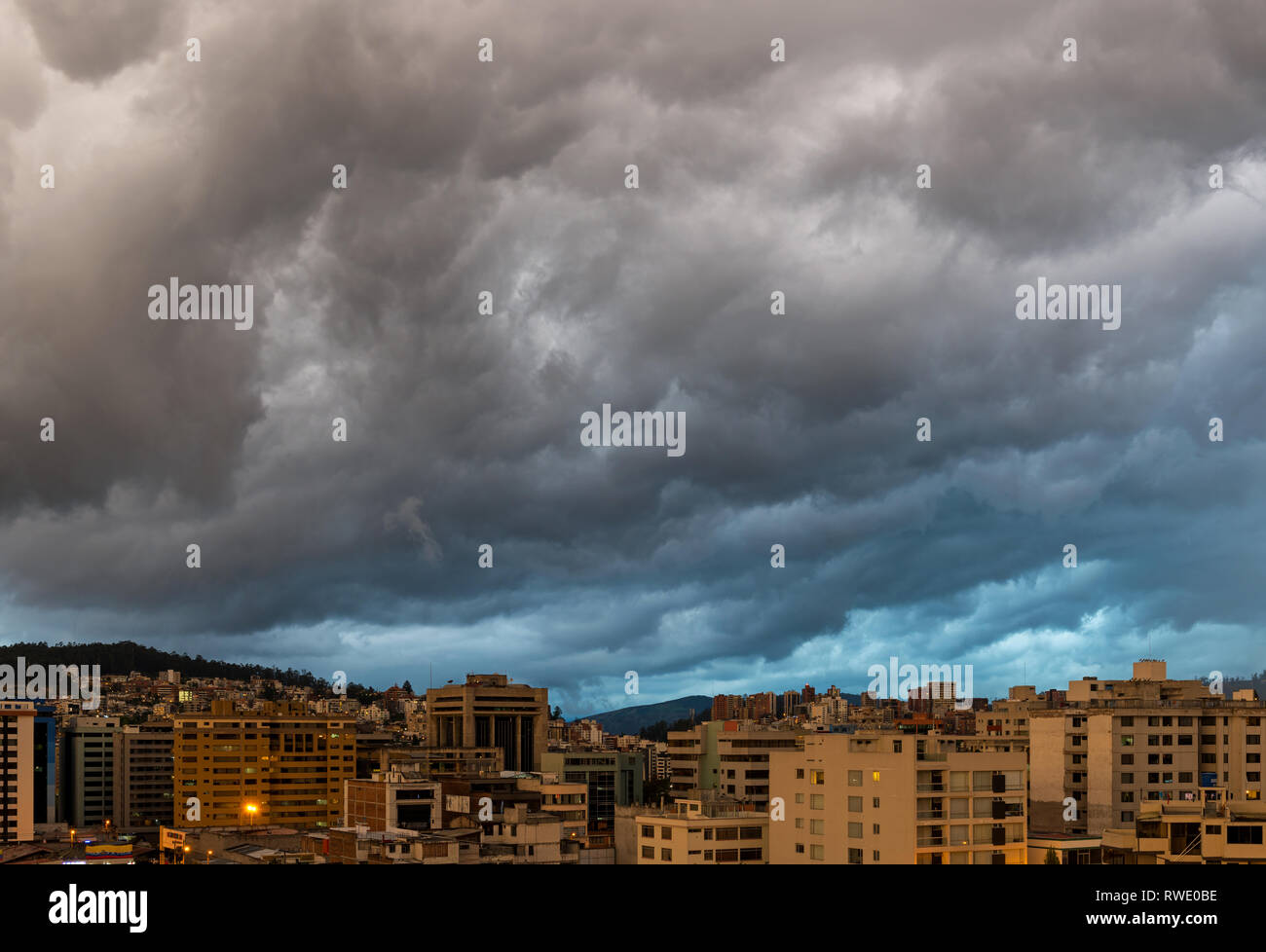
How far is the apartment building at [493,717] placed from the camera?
5837 inches

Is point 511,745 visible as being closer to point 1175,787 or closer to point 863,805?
point 1175,787

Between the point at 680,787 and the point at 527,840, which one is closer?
the point at 527,840

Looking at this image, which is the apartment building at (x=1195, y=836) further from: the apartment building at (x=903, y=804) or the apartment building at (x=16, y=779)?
the apartment building at (x=16, y=779)

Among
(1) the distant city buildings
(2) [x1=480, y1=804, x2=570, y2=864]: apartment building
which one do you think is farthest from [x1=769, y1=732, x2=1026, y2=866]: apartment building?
(2) [x1=480, y1=804, x2=570, y2=864]: apartment building

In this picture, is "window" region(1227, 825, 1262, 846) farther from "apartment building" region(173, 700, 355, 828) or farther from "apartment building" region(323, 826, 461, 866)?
"apartment building" region(173, 700, 355, 828)

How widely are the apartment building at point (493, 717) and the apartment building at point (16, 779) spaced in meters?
46.8

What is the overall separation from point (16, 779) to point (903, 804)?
297 ft

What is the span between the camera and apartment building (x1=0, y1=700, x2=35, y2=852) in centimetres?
10856

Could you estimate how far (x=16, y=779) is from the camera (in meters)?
111

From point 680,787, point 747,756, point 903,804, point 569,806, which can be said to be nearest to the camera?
point 903,804

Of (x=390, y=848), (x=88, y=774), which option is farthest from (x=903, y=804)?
(x=88, y=774)

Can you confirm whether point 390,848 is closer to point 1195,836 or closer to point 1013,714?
point 1195,836

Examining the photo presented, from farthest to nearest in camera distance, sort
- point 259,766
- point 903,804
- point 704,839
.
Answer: point 259,766 → point 704,839 → point 903,804

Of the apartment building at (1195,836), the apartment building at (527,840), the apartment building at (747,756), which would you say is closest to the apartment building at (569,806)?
the apartment building at (527,840)
